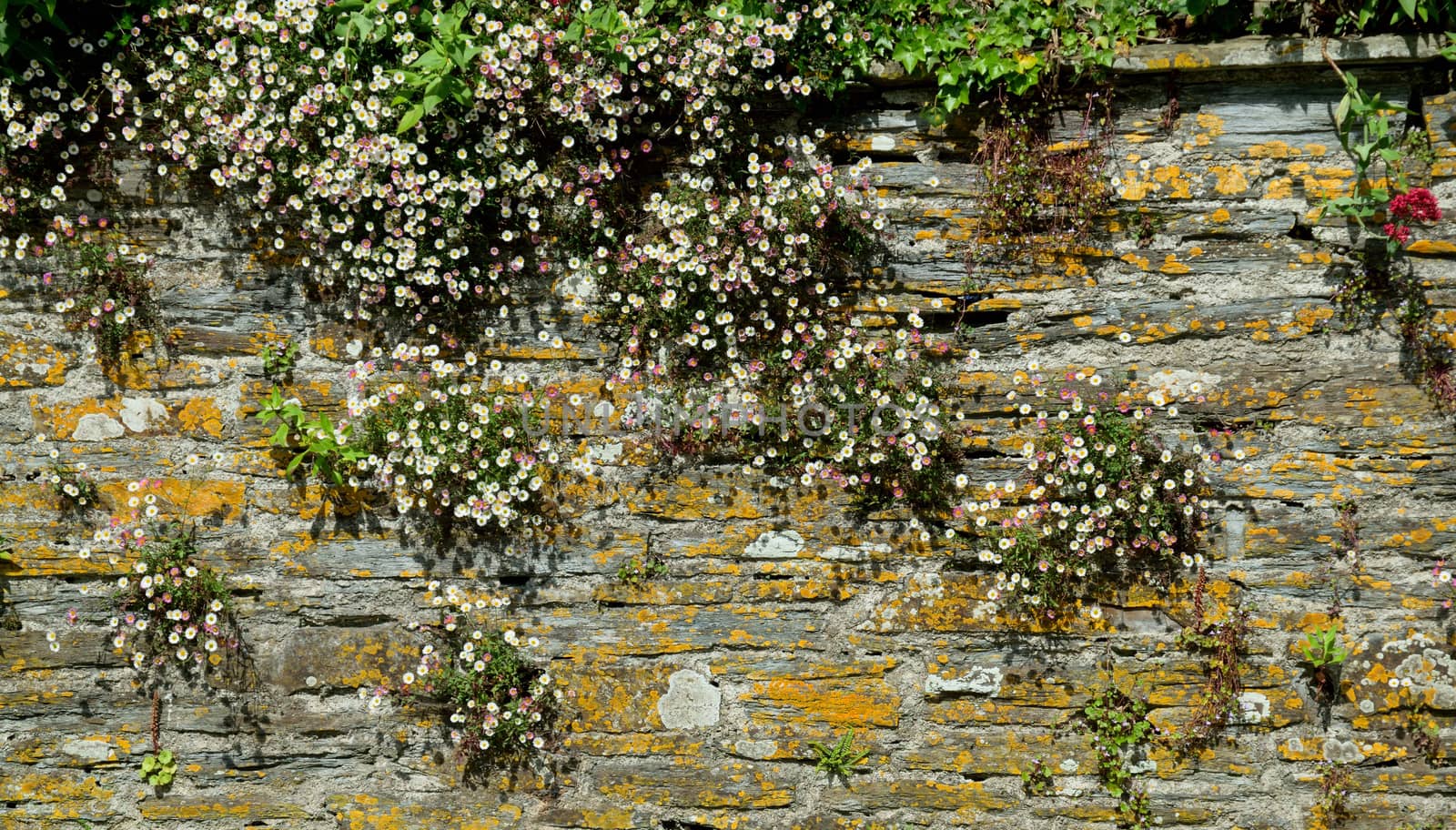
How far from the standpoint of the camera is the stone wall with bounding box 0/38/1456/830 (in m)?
3.49

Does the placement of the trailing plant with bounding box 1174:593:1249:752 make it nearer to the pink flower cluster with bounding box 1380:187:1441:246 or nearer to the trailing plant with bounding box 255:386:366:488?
the pink flower cluster with bounding box 1380:187:1441:246

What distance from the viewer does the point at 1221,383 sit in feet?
11.6

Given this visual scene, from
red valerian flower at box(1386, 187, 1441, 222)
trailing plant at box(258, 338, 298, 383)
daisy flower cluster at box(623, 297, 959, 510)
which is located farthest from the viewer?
trailing plant at box(258, 338, 298, 383)

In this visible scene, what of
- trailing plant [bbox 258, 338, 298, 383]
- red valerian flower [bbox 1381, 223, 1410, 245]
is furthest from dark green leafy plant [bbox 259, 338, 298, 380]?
red valerian flower [bbox 1381, 223, 1410, 245]

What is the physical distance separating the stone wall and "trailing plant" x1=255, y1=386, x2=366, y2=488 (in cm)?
9

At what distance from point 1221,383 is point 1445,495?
2.95ft

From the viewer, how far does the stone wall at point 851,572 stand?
3494 millimetres

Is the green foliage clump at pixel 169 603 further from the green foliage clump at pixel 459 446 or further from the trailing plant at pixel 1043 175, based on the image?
the trailing plant at pixel 1043 175

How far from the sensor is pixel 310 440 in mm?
3600

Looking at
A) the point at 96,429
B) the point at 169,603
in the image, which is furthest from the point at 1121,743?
the point at 96,429

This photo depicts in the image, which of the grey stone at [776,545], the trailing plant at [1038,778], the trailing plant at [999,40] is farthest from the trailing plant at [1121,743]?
→ the trailing plant at [999,40]

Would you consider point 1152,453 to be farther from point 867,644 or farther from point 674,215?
point 674,215

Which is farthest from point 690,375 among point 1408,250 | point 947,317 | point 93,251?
point 1408,250

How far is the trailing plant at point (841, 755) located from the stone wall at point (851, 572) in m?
0.04
